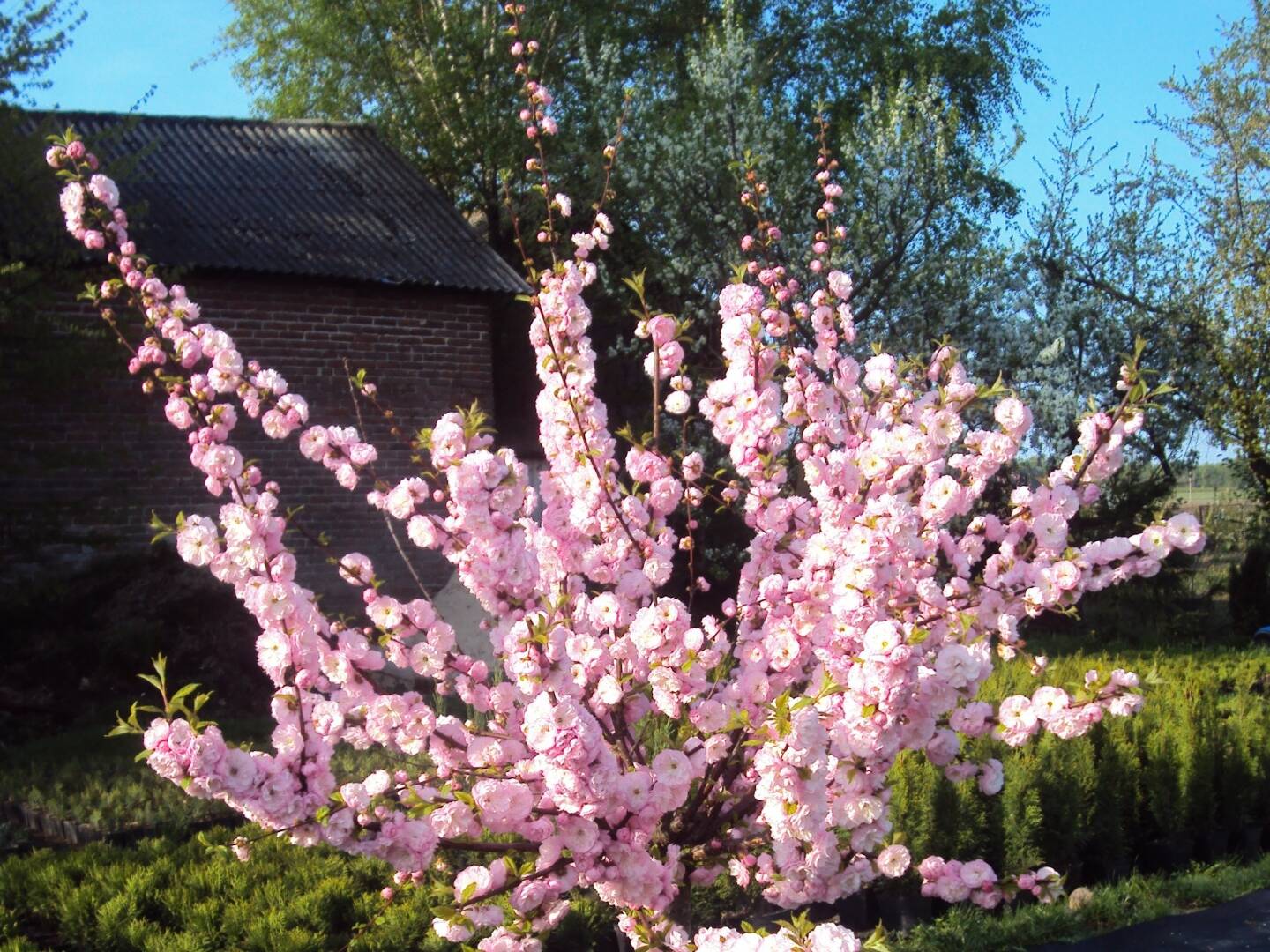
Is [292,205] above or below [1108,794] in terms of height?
above

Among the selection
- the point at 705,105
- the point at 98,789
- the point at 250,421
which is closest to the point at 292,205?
the point at 250,421

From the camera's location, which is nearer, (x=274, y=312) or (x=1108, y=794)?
(x=1108, y=794)

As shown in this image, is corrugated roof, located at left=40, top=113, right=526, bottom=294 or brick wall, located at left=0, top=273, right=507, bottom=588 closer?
brick wall, located at left=0, top=273, right=507, bottom=588

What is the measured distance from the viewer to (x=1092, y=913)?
5250 mm

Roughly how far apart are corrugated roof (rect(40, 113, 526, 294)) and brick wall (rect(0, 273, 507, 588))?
274 mm

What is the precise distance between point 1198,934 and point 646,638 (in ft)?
10.6

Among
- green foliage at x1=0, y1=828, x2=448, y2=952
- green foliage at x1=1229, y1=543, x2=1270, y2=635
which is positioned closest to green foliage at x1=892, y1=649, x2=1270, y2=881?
green foliage at x1=0, y1=828, x2=448, y2=952

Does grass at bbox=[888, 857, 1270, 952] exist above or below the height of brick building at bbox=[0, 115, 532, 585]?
below

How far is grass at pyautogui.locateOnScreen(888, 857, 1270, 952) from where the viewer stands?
190 inches

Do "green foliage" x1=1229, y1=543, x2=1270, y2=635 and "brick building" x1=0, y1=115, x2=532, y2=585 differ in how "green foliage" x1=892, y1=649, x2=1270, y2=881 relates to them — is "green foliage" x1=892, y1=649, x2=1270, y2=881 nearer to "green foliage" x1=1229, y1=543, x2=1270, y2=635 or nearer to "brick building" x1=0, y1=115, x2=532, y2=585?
"green foliage" x1=1229, y1=543, x2=1270, y2=635

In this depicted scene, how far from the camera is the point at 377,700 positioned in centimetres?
346

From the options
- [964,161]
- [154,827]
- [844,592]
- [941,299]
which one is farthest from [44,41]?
[964,161]

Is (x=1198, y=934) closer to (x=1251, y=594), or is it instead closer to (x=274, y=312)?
(x=1251, y=594)

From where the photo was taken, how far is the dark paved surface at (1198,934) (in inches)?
194
